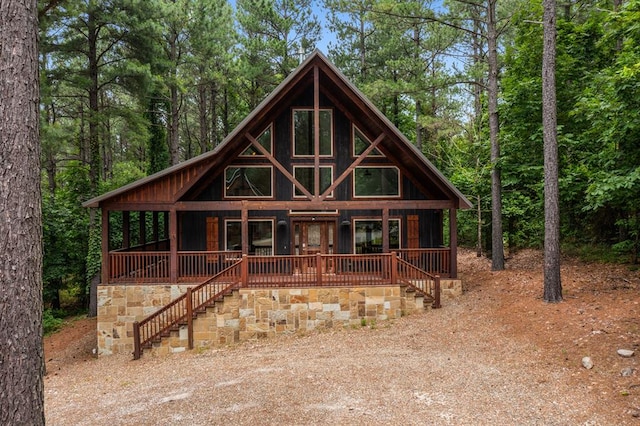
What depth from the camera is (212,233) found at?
43.9 ft

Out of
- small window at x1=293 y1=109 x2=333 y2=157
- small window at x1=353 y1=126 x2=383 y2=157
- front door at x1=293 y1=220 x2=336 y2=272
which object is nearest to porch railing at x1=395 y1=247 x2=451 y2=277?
front door at x1=293 y1=220 x2=336 y2=272

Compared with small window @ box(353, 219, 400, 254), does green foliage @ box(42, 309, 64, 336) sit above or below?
below

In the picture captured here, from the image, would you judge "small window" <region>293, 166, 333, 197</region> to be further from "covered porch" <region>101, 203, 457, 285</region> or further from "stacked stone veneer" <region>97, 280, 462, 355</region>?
"stacked stone veneer" <region>97, 280, 462, 355</region>

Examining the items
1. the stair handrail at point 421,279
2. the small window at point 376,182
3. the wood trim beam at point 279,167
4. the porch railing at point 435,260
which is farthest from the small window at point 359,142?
the stair handrail at point 421,279

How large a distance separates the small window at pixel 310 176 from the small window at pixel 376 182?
3.21ft

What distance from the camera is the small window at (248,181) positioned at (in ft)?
42.9

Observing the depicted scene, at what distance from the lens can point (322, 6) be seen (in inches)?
847

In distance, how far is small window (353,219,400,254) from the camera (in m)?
13.5

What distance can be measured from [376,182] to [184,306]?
7573 millimetres

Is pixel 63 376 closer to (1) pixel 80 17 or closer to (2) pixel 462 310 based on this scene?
(2) pixel 462 310

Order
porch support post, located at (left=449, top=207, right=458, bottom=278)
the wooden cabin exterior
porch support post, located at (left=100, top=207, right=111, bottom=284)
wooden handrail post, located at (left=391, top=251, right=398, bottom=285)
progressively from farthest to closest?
the wooden cabin exterior, porch support post, located at (left=449, top=207, right=458, bottom=278), porch support post, located at (left=100, top=207, right=111, bottom=284), wooden handrail post, located at (left=391, top=251, right=398, bottom=285)

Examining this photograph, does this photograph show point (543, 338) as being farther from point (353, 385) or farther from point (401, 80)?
point (401, 80)

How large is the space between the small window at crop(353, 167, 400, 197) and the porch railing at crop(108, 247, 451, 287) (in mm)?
2291

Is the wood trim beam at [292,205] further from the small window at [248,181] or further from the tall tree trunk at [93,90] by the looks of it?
the tall tree trunk at [93,90]
